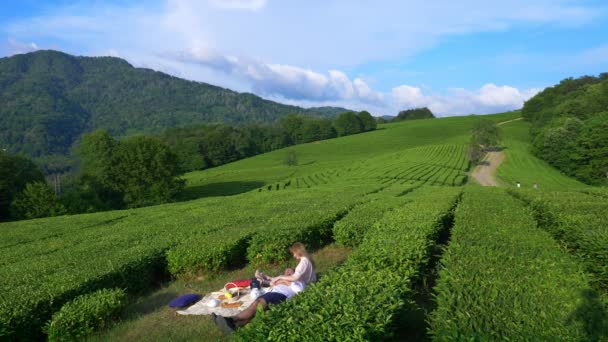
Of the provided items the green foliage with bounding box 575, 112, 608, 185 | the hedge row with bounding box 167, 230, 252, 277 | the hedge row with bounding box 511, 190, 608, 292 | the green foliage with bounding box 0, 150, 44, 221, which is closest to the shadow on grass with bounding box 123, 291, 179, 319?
the hedge row with bounding box 167, 230, 252, 277

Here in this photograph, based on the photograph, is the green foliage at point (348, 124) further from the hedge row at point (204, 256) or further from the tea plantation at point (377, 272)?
the hedge row at point (204, 256)

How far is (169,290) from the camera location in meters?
10.1

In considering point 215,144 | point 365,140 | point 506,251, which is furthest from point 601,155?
point 215,144

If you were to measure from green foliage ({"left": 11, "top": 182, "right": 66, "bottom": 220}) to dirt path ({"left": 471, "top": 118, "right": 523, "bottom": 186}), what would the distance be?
191ft

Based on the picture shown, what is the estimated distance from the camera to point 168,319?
8.02 meters

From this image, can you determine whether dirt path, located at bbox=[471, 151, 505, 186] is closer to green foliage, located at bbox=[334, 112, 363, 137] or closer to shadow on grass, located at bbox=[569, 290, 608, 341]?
green foliage, located at bbox=[334, 112, 363, 137]

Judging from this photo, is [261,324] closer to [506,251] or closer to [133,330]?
[133,330]

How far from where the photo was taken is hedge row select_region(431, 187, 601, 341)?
4582 millimetres

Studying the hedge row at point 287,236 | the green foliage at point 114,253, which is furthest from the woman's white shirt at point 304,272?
the hedge row at point 287,236

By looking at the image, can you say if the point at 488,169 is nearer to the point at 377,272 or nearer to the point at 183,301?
the point at 377,272

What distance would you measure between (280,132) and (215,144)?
29.5 metres

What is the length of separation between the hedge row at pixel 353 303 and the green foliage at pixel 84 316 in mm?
3850

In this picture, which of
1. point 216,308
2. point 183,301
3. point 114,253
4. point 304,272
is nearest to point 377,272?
point 304,272

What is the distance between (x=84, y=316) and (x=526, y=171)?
72.6 m
